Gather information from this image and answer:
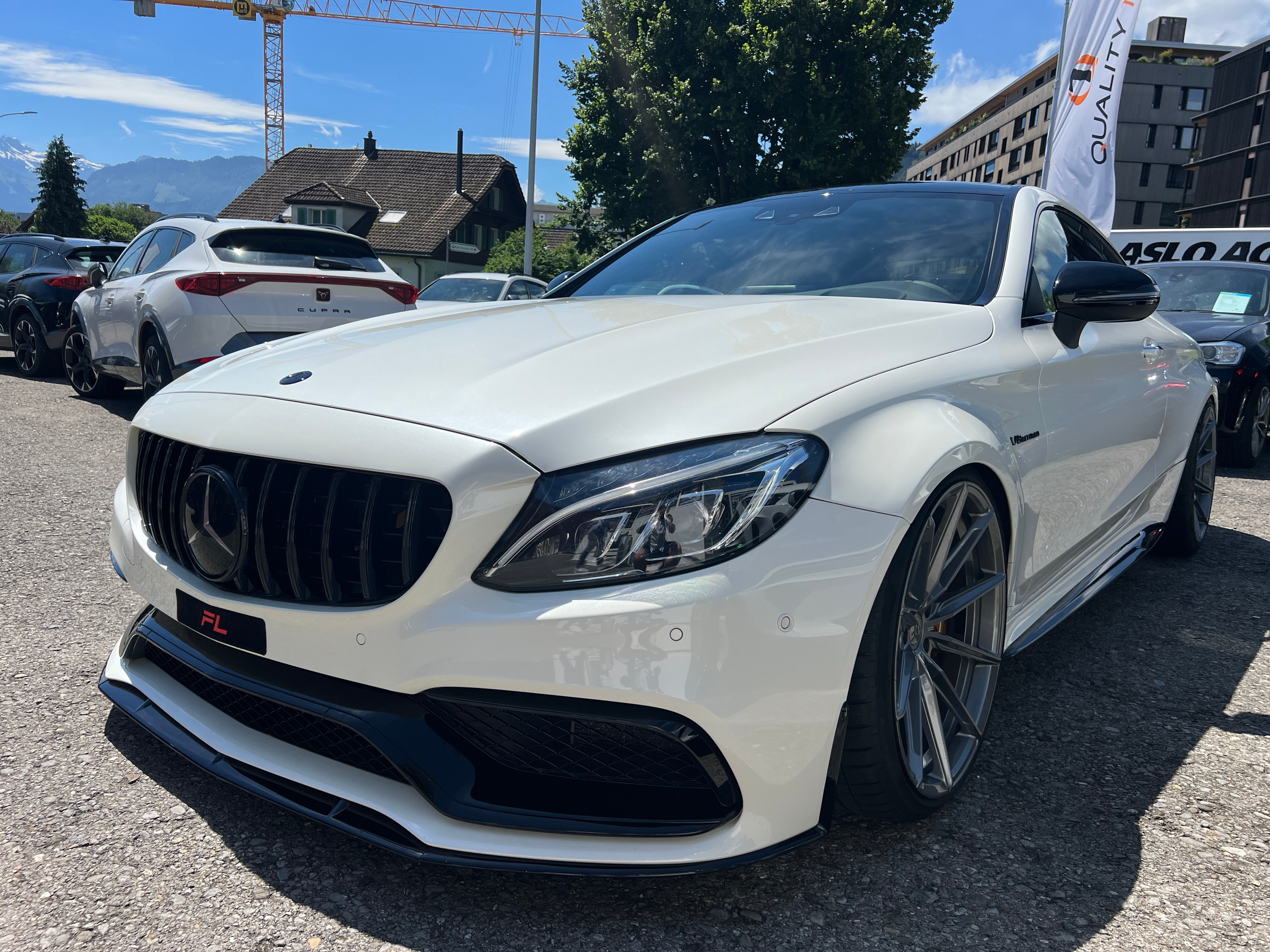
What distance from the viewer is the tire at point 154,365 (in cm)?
686

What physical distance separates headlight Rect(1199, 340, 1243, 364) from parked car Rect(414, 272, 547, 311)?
25.4 feet

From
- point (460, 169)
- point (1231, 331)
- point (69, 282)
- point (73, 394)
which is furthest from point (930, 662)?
point (460, 169)

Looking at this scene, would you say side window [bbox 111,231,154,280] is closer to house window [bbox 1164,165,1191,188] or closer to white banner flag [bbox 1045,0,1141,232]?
white banner flag [bbox 1045,0,1141,232]

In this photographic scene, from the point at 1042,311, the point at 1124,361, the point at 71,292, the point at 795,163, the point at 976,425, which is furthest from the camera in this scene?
the point at 795,163

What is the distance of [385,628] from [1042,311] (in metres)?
2.03

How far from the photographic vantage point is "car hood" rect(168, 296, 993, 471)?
167 cm

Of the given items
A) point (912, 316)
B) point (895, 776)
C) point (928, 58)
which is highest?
point (928, 58)

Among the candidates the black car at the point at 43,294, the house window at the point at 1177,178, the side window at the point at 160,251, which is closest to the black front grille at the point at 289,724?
the side window at the point at 160,251

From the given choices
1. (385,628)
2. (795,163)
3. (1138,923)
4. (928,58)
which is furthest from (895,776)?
(928,58)

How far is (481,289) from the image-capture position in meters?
12.7

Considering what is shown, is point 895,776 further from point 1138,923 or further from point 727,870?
point 1138,923

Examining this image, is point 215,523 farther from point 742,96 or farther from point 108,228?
point 108,228

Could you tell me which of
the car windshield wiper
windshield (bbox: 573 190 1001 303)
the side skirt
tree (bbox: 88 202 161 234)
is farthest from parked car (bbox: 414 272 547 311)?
tree (bbox: 88 202 161 234)

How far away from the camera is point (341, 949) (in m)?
1.61
